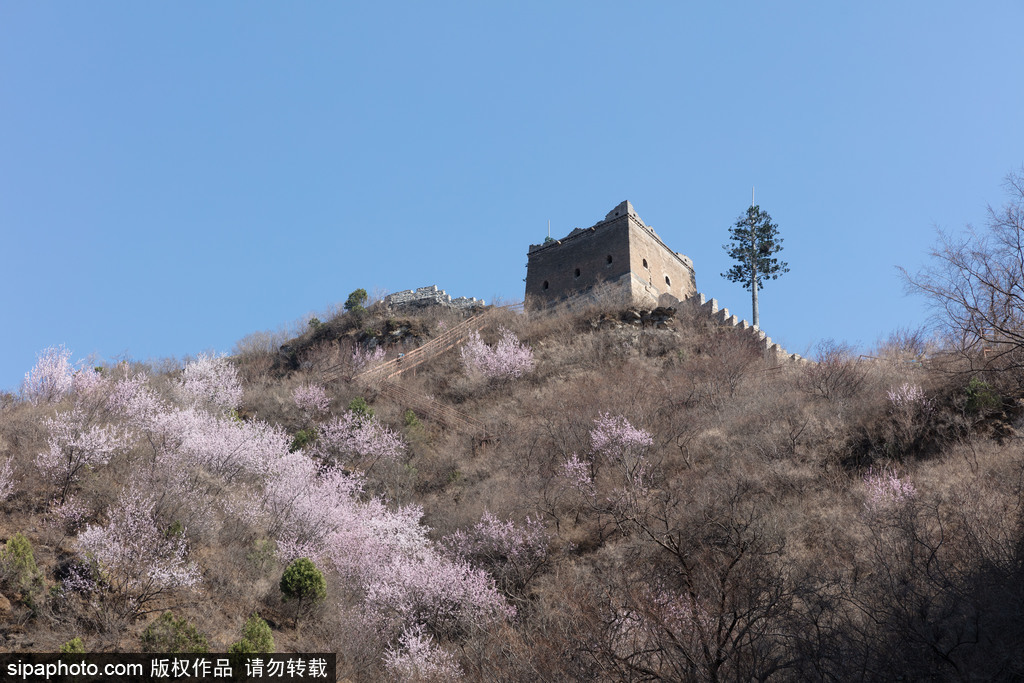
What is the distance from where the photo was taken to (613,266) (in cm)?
3678

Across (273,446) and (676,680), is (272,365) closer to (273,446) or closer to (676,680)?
(273,446)

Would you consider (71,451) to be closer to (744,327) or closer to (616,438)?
(616,438)

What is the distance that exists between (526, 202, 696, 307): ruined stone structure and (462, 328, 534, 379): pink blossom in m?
5.97

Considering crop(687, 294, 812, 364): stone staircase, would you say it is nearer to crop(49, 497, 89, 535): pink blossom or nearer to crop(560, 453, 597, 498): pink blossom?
crop(560, 453, 597, 498): pink blossom

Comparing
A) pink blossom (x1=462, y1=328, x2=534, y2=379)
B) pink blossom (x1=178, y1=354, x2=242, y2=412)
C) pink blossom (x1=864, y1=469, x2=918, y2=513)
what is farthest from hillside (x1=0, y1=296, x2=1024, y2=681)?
pink blossom (x1=462, y1=328, x2=534, y2=379)

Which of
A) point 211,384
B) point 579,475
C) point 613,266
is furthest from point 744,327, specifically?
point 211,384

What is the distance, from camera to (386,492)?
869 inches

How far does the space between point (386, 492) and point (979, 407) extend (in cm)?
1607

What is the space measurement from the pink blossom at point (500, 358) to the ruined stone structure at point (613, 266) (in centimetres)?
597

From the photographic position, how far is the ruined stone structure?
36188 mm

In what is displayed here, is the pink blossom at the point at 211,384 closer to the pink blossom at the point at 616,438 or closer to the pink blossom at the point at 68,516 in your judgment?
the pink blossom at the point at 68,516

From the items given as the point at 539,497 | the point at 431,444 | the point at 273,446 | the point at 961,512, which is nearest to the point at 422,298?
the point at 431,444

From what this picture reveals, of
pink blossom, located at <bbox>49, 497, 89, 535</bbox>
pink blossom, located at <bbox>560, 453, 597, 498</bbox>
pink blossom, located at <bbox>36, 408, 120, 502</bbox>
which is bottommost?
pink blossom, located at <bbox>49, 497, 89, 535</bbox>

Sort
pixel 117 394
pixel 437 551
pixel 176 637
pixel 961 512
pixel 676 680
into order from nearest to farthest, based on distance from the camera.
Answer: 1. pixel 676 680
2. pixel 176 637
3. pixel 961 512
4. pixel 437 551
5. pixel 117 394
